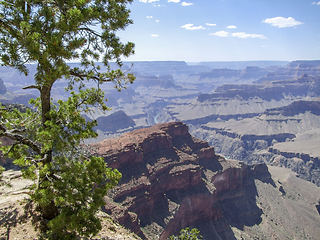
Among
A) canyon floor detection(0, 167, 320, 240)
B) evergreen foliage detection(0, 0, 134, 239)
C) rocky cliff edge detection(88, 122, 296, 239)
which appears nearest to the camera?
evergreen foliage detection(0, 0, 134, 239)

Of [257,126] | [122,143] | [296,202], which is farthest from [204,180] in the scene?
[257,126]

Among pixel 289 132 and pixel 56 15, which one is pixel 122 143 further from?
pixel 289 132

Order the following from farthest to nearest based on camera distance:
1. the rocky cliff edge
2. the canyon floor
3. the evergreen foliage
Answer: the rocky cliff edge, the canyon floor, the evergreen foliage

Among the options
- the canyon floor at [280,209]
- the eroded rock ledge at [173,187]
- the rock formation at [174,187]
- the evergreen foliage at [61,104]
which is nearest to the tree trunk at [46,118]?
the evergreen foliage at [61,104]

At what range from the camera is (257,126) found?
196000 mm

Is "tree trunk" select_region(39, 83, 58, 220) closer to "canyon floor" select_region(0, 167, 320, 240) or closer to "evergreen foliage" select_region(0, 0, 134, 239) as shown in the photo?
"evergreen foliage" select_region(0, 0, 134, 239)

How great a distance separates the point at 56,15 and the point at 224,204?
67234 millimetres

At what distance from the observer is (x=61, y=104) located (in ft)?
36.7

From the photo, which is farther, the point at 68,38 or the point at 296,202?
the point at 296,202

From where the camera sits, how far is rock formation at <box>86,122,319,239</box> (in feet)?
141

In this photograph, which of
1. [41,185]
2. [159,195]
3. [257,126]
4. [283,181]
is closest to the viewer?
[41,185]

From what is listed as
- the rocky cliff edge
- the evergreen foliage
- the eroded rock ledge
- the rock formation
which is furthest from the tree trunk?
the rock formation

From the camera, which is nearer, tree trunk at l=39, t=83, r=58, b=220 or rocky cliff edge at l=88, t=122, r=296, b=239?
tree trunk at l=39, t=83, r=58, b=220

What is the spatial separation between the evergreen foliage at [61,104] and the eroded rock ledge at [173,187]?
27.2 m
